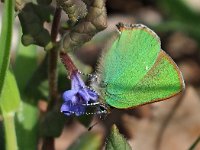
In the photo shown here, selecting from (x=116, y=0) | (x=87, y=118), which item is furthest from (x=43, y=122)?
(x=116, y=0)

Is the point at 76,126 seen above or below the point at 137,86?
below

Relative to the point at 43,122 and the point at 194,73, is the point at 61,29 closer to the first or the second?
the point at 43,122

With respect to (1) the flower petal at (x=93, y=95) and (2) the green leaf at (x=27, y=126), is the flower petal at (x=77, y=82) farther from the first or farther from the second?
(2) the green leaf at (x=27, y=126)

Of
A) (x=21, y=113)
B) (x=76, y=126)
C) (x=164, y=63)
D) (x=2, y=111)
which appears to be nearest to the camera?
(x=164, y=63)

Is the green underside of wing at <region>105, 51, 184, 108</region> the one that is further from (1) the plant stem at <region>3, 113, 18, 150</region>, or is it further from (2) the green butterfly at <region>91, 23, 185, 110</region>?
(1) the plant stem at <region>3, 113, 18, 150</region>

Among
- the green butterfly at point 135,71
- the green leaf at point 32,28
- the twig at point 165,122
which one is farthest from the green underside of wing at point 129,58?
the twig at point 165,122
